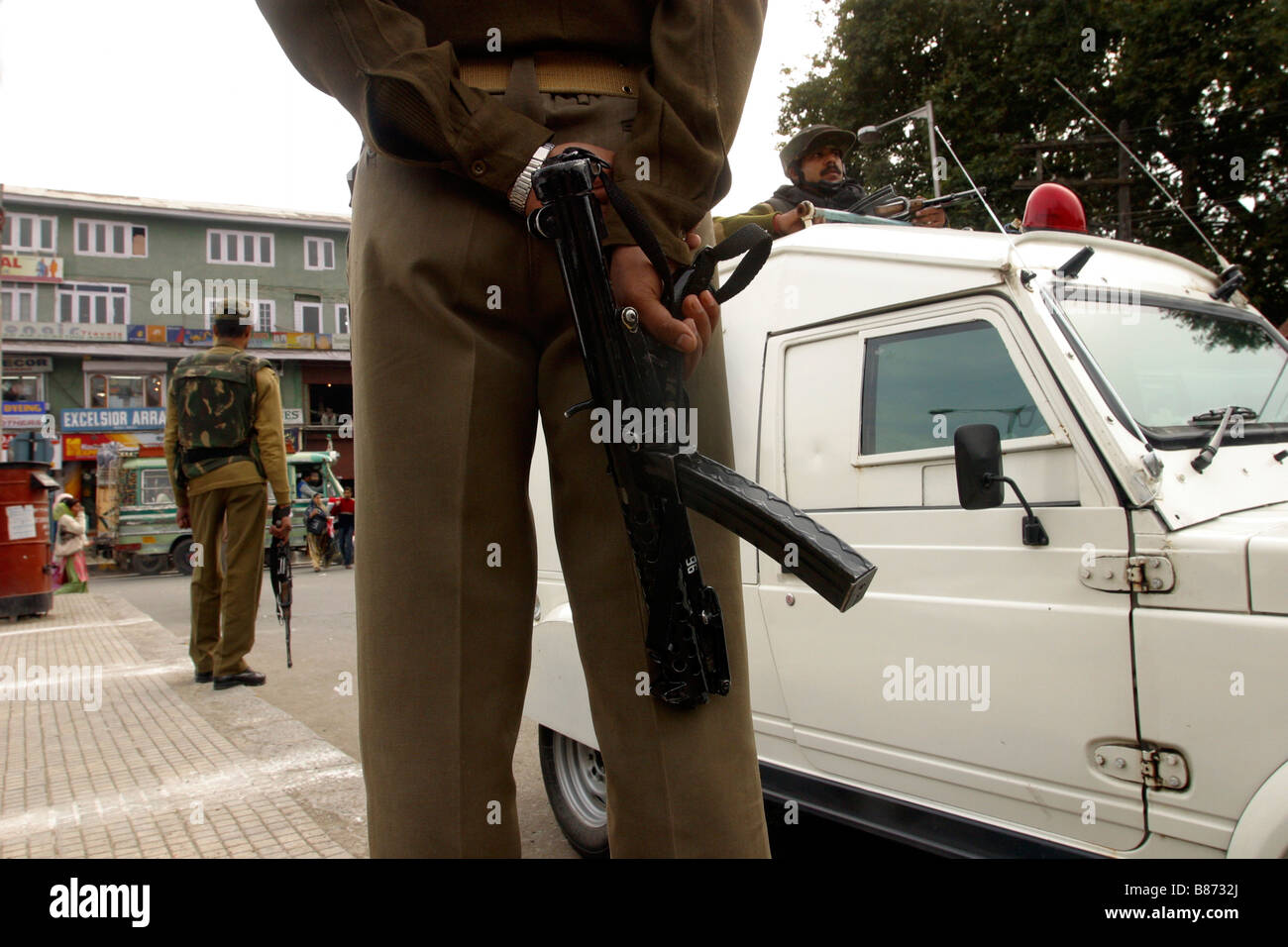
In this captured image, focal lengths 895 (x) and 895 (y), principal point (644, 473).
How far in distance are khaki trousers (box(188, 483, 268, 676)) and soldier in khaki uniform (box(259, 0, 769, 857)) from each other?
175 inches

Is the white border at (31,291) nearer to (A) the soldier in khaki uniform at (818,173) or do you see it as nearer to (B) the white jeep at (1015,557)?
(A) the soldier in khaki uniform at (818,173)

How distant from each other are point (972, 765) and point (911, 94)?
17303mm

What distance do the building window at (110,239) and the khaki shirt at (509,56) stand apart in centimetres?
3588

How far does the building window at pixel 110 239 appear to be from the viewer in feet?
101

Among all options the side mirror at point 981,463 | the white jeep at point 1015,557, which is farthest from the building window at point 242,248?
the side mirror at point 981,463

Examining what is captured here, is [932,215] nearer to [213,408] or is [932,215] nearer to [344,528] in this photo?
[213,408]

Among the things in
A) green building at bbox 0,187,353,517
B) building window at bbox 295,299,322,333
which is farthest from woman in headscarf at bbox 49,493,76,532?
building window at bbox 295,299,322,333

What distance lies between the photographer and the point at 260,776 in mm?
3412

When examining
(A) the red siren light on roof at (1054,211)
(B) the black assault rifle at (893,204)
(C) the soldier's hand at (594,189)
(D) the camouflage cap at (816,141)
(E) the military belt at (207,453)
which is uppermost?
(D) the camouflage cap at (816,141)

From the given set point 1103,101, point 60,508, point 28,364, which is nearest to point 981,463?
point 1103,101

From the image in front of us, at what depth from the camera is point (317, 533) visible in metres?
Answer: 17.9

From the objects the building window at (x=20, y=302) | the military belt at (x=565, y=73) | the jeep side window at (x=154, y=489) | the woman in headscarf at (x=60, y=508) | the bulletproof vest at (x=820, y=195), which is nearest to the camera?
the military belt at (x=565, y=73)

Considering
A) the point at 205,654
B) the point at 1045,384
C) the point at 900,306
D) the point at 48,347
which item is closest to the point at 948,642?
the point at 1045,384

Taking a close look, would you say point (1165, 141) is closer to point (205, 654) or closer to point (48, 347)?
point (205, 654)
